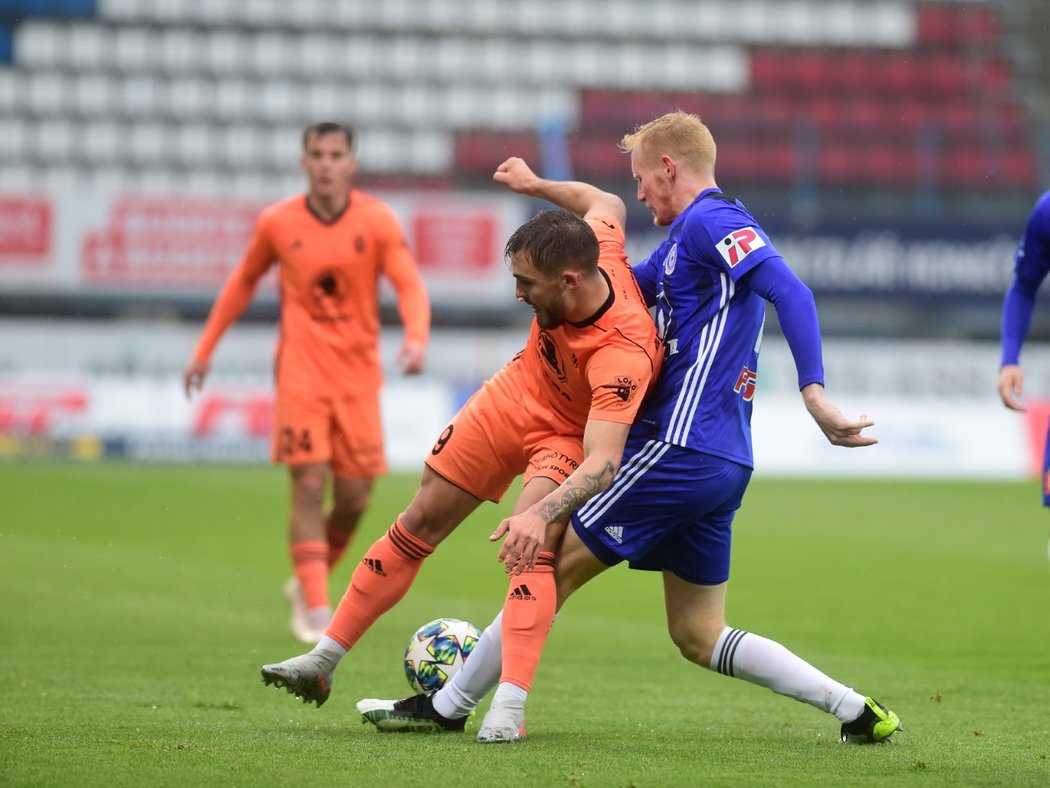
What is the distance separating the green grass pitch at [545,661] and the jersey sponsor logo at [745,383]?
107 centimetres

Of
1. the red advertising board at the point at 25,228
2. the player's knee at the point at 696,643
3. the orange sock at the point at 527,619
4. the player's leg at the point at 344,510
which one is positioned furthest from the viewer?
the red advertising board at the point at 25,228

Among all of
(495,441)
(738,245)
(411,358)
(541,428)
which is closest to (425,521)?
(495,441)

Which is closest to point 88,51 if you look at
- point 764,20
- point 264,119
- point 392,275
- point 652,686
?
Answer: point 264,119

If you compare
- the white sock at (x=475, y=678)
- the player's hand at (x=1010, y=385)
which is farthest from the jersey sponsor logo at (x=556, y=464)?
the player's hand at (x=1010, y=385)

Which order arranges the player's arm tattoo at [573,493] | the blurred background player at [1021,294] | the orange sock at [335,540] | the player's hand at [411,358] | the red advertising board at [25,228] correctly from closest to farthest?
the player's arm tattoo at [573,493] < the blurred background player at [1021,294] < the player's hand at [411,358] < the orange sock at [335,540] < the red advertising board at [25,228]

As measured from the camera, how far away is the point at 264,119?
36.8 metres

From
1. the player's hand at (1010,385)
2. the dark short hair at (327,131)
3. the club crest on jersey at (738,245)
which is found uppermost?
the dark short hair at (327,131)

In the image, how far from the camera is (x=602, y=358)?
453 cm

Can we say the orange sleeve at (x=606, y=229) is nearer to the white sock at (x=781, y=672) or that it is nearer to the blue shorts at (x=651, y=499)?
the blue shorts at (x=651, y=499)

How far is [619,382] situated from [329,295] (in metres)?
3.67

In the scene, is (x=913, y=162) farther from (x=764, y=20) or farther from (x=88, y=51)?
(x=88, y=51)

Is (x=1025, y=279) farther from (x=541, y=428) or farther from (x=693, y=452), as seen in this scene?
(x=541, y=428)

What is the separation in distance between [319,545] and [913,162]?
29516 millimetres

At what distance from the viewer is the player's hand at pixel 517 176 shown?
5.14 meters
